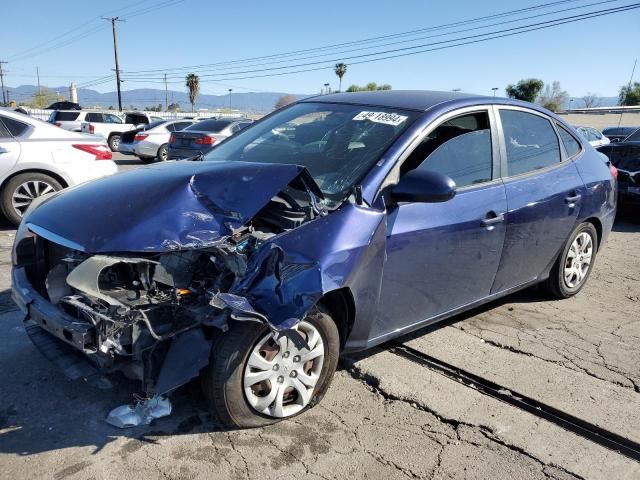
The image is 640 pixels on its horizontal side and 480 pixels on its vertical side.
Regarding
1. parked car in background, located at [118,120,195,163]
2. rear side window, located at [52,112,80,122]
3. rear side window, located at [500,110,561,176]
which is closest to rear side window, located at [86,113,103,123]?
rear side window, located at [52,112,80,122]

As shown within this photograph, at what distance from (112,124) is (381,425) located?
20.4 metres

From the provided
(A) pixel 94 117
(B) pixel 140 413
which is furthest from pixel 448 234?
(A) pixel 94 117

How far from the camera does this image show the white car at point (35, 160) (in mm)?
6562

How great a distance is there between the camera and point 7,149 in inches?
256

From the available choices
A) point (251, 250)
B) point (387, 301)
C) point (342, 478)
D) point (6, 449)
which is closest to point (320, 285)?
point (251, 250)

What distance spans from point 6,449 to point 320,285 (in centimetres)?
173

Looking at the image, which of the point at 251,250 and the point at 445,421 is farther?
the point at 445,421

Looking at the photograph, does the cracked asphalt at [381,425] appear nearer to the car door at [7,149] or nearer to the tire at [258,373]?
the tire at [258,373]

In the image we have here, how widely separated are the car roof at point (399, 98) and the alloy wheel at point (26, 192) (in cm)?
426

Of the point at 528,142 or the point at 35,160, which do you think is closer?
the point at 528,142

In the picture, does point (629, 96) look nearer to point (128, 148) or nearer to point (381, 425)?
point (128, 148)

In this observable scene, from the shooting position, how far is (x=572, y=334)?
4199 millimetres

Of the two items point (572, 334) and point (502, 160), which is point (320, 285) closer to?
point (502, 160)

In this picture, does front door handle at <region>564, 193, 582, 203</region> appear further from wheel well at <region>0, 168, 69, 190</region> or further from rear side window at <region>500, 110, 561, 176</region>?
wheel well at <region>0, 168, 69, 190</region>
